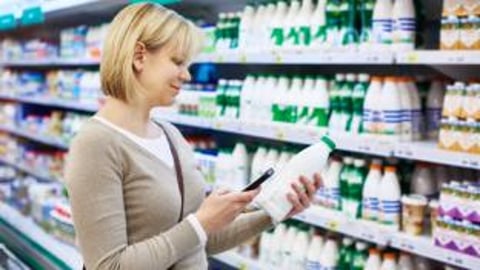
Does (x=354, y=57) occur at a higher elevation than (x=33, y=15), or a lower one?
lower

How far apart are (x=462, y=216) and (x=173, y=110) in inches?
77.6

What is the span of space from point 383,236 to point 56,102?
11.9 ft

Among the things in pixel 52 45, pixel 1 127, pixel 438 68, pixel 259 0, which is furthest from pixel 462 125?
pixel 1 127

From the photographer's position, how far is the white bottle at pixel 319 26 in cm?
272

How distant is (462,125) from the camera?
216 centimetres

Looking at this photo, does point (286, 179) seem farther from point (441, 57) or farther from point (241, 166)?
point (241, 166)

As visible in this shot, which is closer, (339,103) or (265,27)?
(339,103)

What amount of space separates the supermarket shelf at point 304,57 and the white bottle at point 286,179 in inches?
32.6

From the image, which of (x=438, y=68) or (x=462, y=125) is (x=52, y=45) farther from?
(x=462, y=125)

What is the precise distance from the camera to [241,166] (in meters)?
3.26

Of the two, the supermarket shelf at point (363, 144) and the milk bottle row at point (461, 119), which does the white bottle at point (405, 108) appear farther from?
the milk bottle row at point (461, 119)

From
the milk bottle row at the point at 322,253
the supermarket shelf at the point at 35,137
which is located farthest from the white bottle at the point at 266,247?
the supermarket shelf at the point at 35,137

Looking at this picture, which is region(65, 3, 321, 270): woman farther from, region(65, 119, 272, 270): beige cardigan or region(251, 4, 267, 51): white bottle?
region(251, 4, 267, 51): white bottle

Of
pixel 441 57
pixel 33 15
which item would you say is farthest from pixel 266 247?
pixel 33 15
